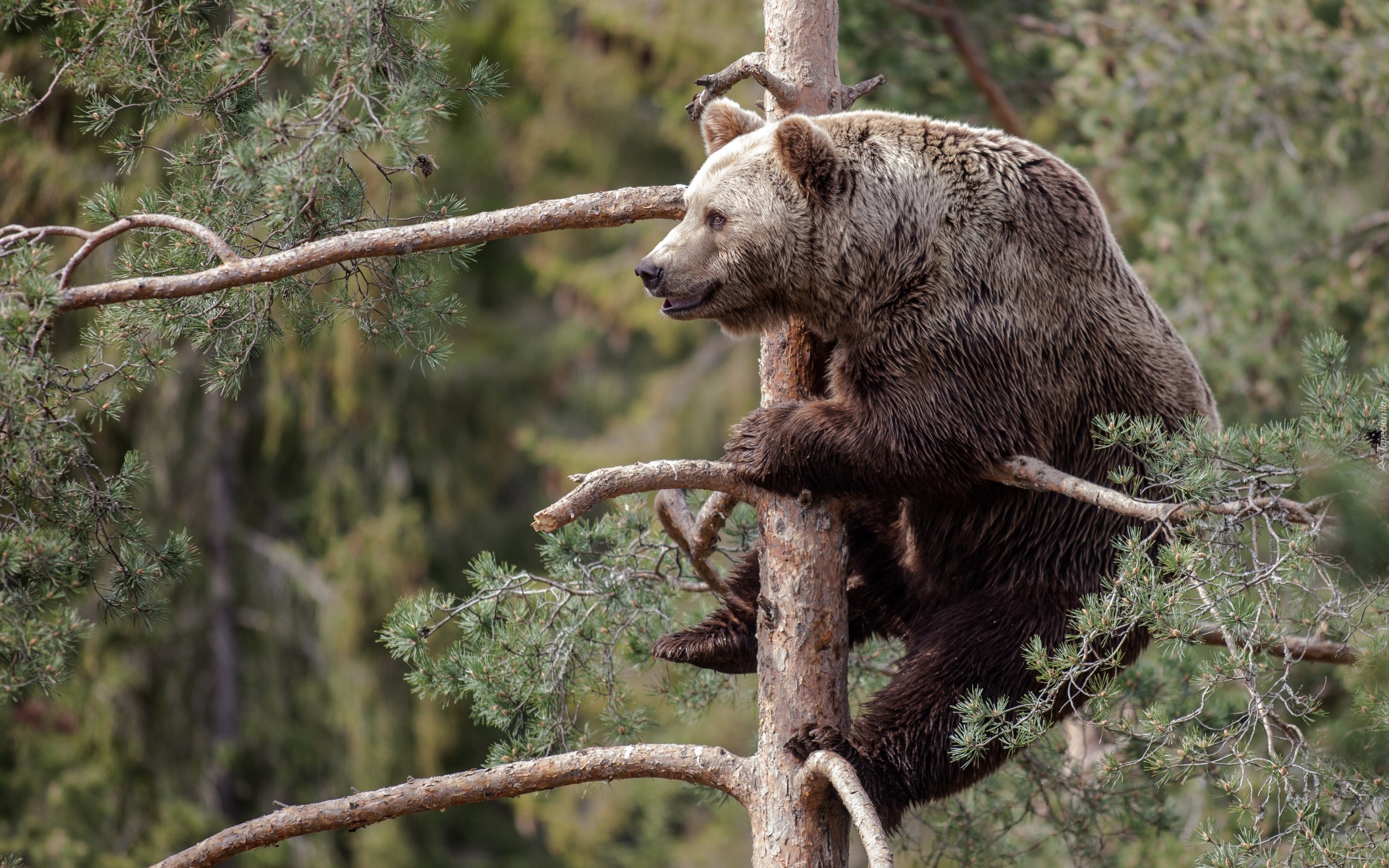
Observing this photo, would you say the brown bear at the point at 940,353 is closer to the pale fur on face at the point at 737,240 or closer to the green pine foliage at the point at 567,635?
the pale fur on face at the point at 737,240

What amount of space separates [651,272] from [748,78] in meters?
0.68

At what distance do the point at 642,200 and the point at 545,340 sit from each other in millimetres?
10646

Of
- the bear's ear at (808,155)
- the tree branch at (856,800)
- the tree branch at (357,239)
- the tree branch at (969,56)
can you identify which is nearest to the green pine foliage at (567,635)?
the tree branch at (856,800)

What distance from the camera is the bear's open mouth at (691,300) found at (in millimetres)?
3846

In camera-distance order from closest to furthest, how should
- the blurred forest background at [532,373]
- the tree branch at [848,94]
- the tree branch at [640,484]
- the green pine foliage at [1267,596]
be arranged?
1. the green pine foliage at [1267,596]
2. the tree branch at [640,484]
3. the tree branch at [848,94]
4. the blurred forest background at [532,373]

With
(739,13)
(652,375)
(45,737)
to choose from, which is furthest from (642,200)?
(652,375)

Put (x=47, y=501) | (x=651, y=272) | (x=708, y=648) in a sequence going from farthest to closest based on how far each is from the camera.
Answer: (x=708, y=648) → (x=651, y=272) → (x=47, y=501)

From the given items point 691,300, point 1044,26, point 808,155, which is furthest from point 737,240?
point 1044,26

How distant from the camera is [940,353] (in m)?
3.69

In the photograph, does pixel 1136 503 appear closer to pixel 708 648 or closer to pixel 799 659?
pixel 799 659

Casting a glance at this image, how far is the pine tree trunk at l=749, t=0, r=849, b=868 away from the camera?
135 inches

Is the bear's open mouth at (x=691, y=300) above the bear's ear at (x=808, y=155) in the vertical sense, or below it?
below

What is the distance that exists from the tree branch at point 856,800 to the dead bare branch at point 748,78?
198 centimetres

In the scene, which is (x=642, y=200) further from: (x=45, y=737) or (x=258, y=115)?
(x=45, y=737)
